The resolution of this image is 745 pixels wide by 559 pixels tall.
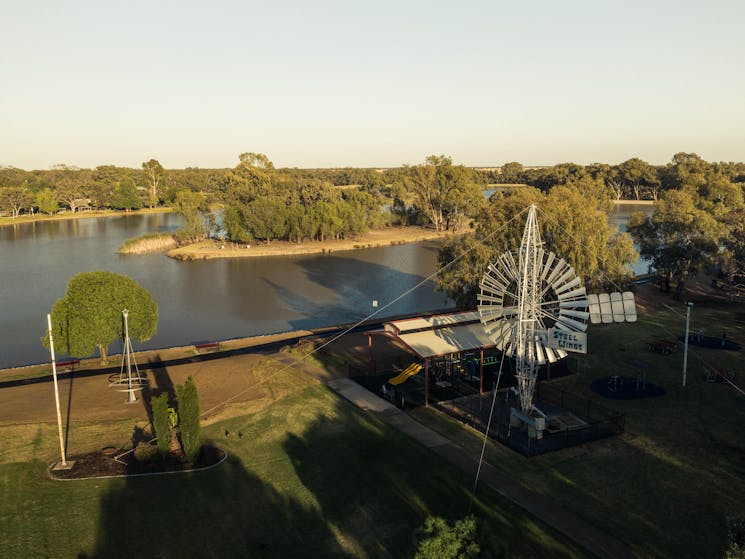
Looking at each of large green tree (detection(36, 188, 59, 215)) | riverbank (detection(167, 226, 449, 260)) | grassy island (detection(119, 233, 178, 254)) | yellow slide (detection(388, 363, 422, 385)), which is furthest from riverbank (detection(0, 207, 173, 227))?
yellow slide (detection(388, 363, 422, 385))

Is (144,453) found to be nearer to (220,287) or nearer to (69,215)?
(220,287)

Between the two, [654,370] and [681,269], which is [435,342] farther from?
[681,269]

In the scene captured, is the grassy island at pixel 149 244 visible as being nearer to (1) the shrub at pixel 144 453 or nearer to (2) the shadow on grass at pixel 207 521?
(1) the shrub at pixel 144 453

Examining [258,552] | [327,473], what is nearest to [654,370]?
[327,473]

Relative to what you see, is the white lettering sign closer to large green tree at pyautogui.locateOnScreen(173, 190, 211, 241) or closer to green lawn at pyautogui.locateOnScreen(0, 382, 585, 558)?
green lawn at pyautogui.locateOnScreen(0, 382, 585, 558)

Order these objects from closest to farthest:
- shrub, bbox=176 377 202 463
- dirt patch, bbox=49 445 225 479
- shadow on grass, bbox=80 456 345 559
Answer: shadow on grass, bbox=80 456 345 559, dirt patch, bbox=49 445 225 479, shrub, bbox=176 377 202 463
